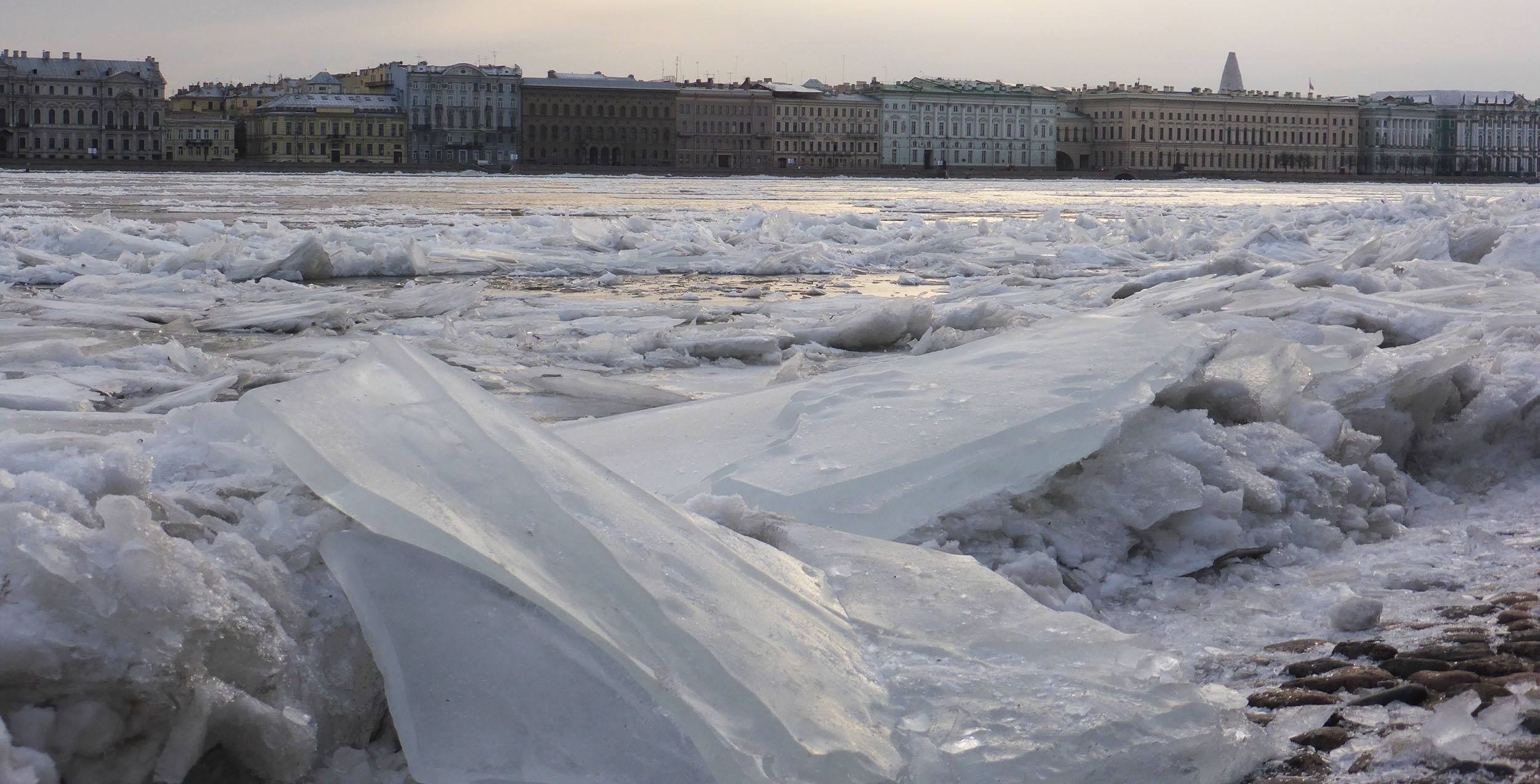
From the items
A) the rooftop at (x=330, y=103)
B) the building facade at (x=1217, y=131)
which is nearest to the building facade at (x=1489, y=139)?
the building facade at (x=1217, y=131)

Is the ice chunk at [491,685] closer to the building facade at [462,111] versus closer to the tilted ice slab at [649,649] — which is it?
the tilted ice slab at [649,649]

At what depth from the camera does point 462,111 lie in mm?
88375

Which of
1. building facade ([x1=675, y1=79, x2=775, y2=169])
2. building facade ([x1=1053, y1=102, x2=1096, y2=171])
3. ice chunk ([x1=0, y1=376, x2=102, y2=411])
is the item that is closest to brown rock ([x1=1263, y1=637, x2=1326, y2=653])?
ice chunk ([x1=0, y1=376, x2=102, y2=411])

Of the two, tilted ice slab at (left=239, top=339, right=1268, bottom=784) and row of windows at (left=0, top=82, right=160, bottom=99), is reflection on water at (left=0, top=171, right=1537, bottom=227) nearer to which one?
tilted ice slab at (left=239, top=339, right=1268, bottom=784)

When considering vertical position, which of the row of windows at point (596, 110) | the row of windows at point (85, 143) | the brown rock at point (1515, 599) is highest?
the row of windows at point (596, 110)

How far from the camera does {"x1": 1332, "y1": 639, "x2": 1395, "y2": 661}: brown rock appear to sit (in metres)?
2.07

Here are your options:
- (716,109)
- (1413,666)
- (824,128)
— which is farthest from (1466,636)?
(824,128)

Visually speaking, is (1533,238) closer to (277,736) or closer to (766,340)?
(766,340)

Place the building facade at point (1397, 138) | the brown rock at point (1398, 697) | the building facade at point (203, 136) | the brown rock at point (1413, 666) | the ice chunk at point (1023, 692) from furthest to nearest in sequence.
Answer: the building facade at point (1397, 138), the building facade at point (203, 136), the brown rock at point (1413, 666), the brown rock at point (1398, 697), the ice chunk at point (1023, 692)

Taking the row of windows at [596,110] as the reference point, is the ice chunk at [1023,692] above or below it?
below

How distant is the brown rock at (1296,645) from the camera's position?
7.05 ft

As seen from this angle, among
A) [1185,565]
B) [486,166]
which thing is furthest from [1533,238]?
[486,166]

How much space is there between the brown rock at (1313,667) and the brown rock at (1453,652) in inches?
3.7

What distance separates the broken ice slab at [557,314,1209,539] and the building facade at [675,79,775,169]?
90801 mm
